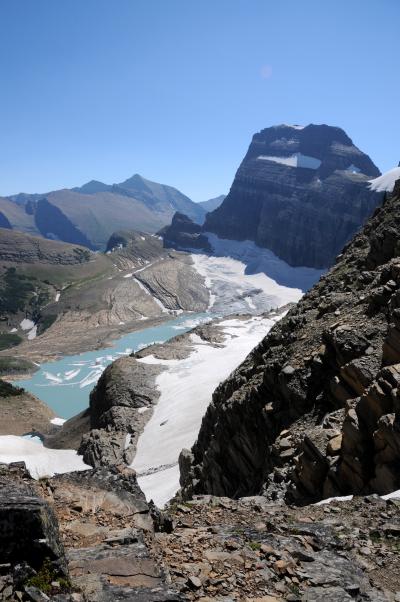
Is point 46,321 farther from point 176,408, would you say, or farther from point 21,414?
point 176,408

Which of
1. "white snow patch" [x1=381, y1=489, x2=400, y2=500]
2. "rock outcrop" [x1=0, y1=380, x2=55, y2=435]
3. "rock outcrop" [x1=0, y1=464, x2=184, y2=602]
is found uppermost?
"rock outcrop" [x1=0, y1=464, x2=184, y2=602]

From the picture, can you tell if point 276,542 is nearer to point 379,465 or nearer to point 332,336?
point 379,465

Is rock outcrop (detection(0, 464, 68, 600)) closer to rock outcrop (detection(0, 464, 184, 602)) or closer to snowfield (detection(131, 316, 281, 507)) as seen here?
rock outcrop (detection(0, 464, 184, 602))

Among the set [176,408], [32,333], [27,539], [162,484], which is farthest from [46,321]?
[27,539]

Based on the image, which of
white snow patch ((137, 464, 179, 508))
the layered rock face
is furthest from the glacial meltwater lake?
the layered rock face

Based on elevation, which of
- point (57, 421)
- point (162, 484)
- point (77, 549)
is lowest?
point (57, 421)

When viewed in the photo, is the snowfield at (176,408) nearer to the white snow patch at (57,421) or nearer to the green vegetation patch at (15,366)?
the white snow patch at (57,421)
